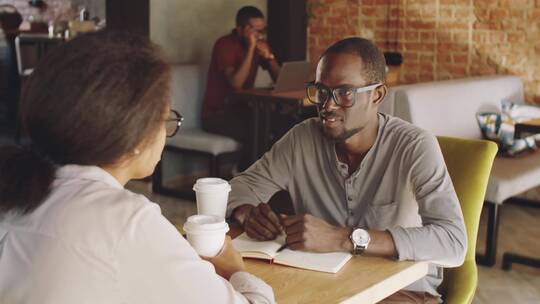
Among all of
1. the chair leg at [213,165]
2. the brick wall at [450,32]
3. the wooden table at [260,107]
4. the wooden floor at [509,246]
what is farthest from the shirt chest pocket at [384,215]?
the brick wall at [450,32]

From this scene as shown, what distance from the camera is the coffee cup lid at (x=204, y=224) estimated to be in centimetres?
154

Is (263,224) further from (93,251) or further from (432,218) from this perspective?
(93,251)

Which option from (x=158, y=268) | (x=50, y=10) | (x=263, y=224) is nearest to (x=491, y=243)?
(x=263, y=224)

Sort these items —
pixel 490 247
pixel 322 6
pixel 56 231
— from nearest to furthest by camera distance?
pixel 56 231 < pixel 490 247 < pixel 322 6

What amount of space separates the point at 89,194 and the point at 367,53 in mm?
1193

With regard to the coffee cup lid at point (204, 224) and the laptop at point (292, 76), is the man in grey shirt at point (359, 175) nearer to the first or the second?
the coffee cup lid at point (204, 224)

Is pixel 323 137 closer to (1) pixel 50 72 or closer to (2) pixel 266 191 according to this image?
(2) pixel 266 191

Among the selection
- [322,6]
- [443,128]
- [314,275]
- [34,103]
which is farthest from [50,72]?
[322,6]

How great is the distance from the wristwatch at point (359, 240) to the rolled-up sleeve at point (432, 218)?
0.24 ft

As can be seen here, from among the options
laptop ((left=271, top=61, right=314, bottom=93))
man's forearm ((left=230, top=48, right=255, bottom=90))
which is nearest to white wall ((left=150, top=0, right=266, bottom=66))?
man's forearm ((left=230, top=48, right=255, bottom=90))

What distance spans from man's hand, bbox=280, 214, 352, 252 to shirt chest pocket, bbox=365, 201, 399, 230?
29cm

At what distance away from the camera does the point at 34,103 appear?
1.18 m

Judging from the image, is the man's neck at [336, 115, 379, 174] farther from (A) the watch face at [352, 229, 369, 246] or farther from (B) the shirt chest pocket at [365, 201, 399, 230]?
(A) the watch face at [352, 229, 369, 246]

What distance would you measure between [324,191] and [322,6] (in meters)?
4.44
